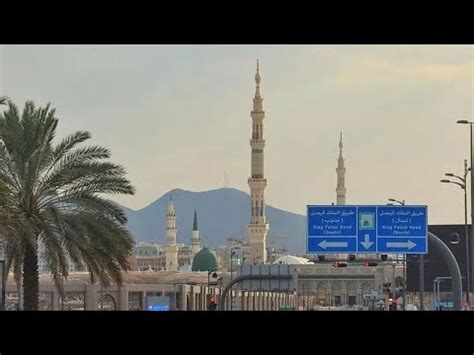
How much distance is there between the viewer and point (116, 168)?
25.6m

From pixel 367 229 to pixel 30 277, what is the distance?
1515 cm

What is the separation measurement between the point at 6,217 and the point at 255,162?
101558mm

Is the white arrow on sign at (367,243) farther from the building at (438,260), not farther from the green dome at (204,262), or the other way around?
the green dome at (204,262)

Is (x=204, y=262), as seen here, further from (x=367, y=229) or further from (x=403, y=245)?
(x=367, y=229)

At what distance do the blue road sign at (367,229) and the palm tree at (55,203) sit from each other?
41.8ft

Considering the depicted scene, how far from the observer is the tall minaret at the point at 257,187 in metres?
126

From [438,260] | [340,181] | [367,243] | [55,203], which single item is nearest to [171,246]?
[340,181]

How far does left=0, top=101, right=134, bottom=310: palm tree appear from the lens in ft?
80.2

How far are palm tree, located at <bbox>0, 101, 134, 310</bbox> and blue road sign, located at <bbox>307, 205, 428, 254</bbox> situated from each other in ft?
41.8

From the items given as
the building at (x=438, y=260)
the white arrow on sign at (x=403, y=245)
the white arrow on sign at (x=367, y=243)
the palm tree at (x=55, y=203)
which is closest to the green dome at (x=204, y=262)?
the building at (x=438, y=260)

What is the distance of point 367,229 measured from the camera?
37.2 m
